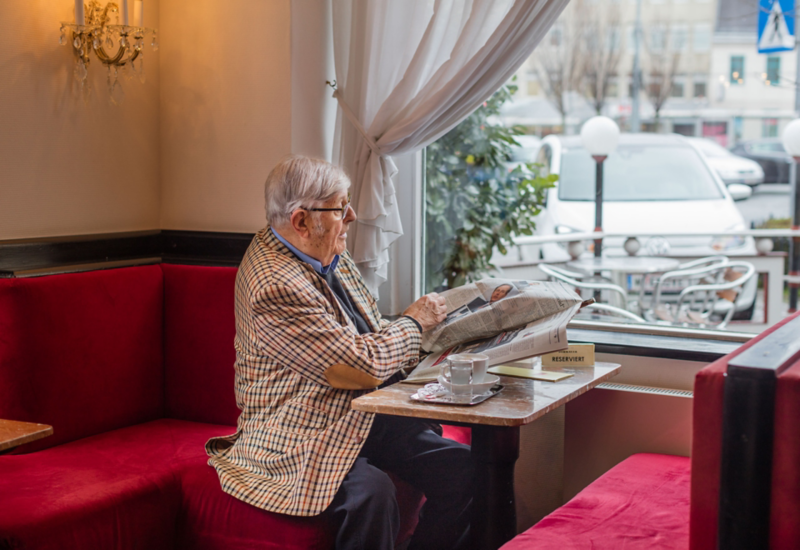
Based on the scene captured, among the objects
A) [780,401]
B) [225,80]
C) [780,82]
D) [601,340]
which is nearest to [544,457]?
[601,340]

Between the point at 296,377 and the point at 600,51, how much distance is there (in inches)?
84.6

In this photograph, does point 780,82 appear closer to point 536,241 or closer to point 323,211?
point 536,241

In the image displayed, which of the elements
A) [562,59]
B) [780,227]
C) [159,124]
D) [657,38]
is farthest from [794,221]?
[159,124]

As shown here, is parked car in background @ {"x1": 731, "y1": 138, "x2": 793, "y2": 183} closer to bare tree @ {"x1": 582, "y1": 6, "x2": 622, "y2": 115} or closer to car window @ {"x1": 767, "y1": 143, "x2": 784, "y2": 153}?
car window @ {"x1": 767, "y1": 143, "x2": 784, "y2": 153}

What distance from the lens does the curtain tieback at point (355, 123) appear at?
8.91 feet

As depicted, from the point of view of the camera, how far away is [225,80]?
116 inches

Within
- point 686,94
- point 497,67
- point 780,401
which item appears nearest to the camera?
point 780,401

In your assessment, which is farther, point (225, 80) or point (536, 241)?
point (536, 241)

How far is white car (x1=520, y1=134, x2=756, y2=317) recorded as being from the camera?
340cm

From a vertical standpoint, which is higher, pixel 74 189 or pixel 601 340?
pixel 74 189

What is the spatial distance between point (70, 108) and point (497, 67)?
1455mm

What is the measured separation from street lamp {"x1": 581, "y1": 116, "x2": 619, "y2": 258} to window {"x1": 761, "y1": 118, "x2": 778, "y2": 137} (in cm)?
63

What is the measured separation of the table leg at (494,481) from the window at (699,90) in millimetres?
2097

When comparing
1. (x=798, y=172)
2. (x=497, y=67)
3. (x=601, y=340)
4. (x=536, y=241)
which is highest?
(x=497, y=67)
